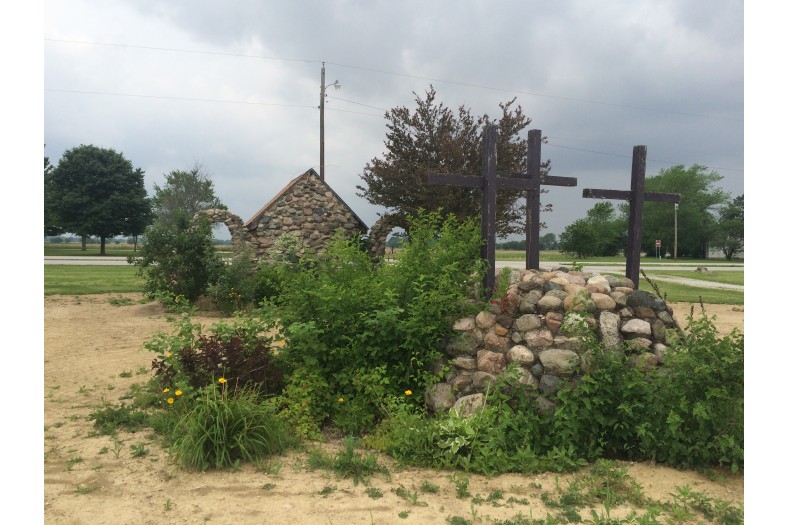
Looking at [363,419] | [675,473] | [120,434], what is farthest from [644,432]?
[120,434]

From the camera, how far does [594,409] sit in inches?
175

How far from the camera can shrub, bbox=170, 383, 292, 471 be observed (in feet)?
13.8

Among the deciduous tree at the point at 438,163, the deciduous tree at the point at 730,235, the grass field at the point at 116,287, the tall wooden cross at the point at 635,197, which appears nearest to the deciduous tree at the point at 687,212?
the deciduous tree at the point at 730,235

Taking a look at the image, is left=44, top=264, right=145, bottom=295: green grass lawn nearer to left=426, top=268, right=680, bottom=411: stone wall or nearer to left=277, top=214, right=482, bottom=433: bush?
left=277, top=214, right=482, bottom=433: bush

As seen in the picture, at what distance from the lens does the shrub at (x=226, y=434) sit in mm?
4199

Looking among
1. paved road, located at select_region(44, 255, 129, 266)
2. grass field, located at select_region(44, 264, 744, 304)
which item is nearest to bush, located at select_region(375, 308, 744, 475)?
grass field, located at select_region(44, 264, 744, 304)

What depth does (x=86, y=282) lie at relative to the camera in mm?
18016

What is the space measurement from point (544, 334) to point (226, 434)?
2927mm

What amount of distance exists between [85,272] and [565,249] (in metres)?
26.5

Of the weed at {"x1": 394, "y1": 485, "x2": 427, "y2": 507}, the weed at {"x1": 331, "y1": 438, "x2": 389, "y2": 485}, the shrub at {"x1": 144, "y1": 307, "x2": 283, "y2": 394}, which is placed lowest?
the weed at {"x1": 394, "y1": 485, "x2": 427, "y2": 507}

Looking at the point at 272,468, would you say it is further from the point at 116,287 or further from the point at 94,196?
the point at 94,196

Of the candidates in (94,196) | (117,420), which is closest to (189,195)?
(94,196)

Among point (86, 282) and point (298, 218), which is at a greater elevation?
point (298, 218)

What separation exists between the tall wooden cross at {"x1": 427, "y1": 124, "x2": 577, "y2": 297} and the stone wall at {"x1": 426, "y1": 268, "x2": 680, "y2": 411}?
49cm
